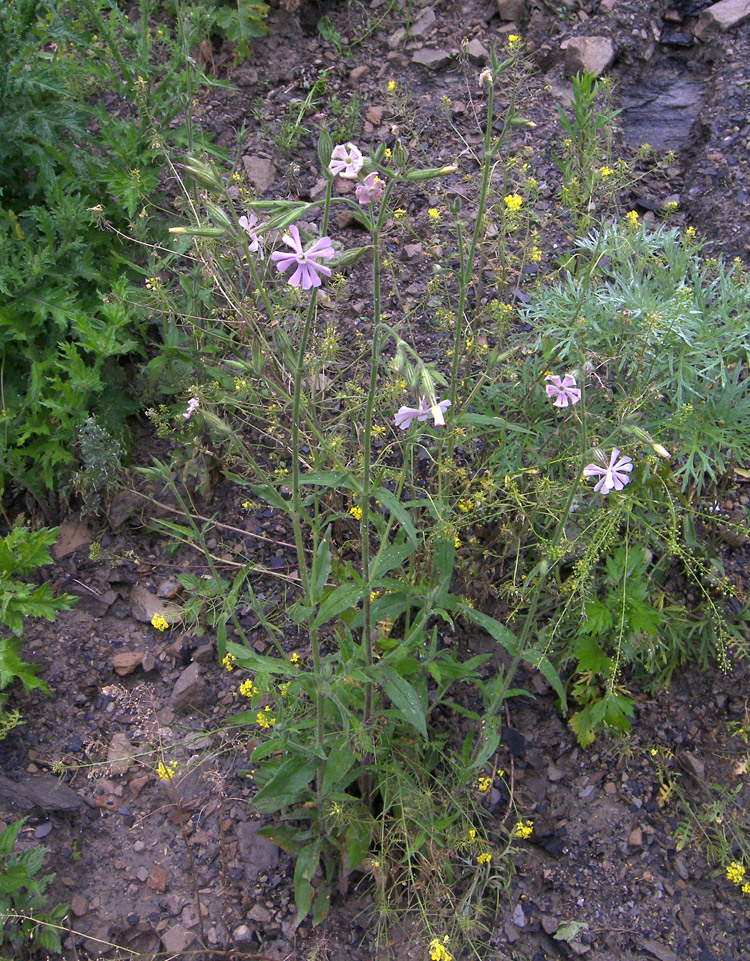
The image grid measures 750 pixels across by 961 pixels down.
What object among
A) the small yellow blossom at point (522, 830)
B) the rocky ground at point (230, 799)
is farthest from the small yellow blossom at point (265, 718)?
the small yellow blossom at point (522, 830)

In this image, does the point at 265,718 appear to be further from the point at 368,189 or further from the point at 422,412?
the point at 368,189

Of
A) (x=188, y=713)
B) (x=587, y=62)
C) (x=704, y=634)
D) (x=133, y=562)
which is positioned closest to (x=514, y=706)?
(x=704, y=634)

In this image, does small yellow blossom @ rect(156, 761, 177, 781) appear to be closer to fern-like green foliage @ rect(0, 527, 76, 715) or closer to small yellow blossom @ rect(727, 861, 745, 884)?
fern-like green foliage @ rect(0, 527, 76, 715)

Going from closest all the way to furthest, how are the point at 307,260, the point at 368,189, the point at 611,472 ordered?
the point at 307,260 < the point at 368,189 < the point at 611,472

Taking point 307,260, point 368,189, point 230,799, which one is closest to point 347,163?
point 368,189

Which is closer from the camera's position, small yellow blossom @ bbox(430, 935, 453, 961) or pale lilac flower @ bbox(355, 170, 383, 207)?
pale lilac flower @ bbox(355, 170, 383, 207)

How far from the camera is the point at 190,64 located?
9.56ft

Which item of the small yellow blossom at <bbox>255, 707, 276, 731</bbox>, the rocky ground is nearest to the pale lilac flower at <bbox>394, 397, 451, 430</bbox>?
the small yellow blossom at <bbox>255, 707, 276, 731</bbox>

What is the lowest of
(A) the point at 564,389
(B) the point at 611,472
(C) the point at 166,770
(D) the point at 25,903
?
(D) the point at 25,903

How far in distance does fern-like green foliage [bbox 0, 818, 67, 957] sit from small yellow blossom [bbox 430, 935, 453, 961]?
1127mm

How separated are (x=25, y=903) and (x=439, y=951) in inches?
50.4

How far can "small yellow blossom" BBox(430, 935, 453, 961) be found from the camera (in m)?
2.11

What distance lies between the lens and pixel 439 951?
2115 millimetres

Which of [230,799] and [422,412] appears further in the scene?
→ [230,799]
